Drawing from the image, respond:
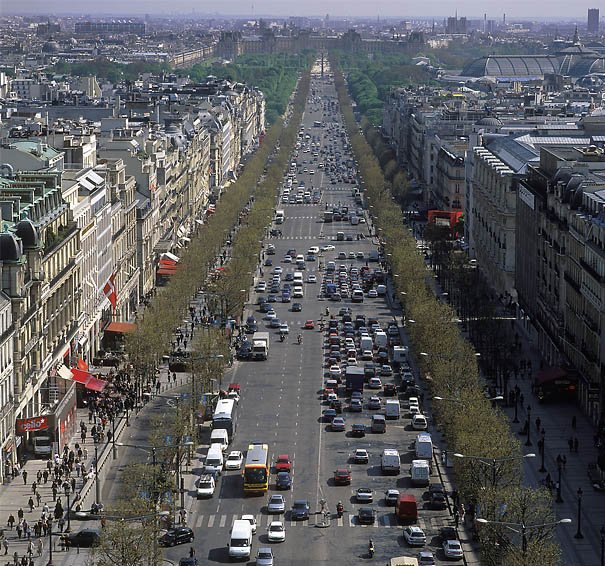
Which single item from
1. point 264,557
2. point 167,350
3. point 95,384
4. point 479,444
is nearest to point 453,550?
point 479,444

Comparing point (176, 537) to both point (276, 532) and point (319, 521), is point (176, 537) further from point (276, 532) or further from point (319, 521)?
point (319, 521)

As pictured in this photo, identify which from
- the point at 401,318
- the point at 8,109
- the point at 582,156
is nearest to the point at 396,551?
the point at 582,156

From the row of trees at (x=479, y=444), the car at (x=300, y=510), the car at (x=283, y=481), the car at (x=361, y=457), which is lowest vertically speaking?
the car at (x=361, y=457)

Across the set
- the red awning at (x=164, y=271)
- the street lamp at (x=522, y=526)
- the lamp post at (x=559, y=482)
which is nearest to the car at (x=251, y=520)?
the street lamp at (x=522, y=526)

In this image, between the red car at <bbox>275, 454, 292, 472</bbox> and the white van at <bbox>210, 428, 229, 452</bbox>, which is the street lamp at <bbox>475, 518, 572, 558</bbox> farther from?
the white van at <bbox>210, 428, 229, 452</bbox>

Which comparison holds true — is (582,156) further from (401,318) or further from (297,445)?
(297,445)

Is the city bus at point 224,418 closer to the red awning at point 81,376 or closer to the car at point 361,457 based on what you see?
the car at point 361,457
